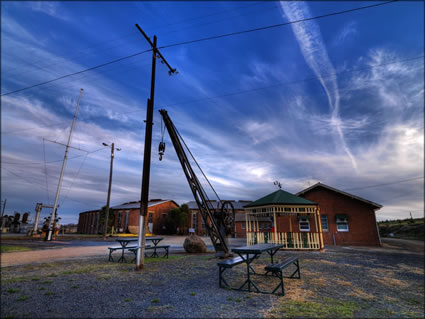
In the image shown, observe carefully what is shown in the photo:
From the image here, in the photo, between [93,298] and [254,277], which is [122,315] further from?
[254,277]

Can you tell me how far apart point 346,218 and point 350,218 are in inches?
12.0

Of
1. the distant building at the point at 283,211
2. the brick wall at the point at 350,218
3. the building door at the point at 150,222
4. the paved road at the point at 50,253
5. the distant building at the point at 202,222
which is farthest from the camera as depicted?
the distant building at the point at 202,222

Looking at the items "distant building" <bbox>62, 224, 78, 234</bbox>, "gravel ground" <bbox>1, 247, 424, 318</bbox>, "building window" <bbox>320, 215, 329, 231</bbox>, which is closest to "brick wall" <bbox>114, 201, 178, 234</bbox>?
"distant building" <bbox>62, 224, 78, 234</bbox>

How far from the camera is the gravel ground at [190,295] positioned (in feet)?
13.2

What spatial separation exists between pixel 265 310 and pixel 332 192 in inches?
736

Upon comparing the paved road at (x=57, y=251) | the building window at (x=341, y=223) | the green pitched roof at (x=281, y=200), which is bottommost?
the paved road at (x=57, y=251)

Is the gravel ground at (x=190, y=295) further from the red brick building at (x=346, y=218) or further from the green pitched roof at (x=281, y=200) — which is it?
the red brick building at (x=346, y=218)

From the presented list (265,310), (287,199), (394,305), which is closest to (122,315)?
(265,310)

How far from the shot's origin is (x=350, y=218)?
19016 mm

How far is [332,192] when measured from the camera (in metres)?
20.0

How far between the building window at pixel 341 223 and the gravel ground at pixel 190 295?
12417mm

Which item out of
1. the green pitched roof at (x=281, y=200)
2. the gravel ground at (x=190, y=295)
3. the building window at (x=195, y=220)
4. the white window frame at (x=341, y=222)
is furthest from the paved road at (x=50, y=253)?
the building window at (x=195, y=220)

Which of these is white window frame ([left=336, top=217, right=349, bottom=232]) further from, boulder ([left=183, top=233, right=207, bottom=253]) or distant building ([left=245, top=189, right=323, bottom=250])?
boulder ([left=183, top=233, right=207, bottom=253])

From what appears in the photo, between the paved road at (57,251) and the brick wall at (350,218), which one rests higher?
the brick wall at (350,218)
